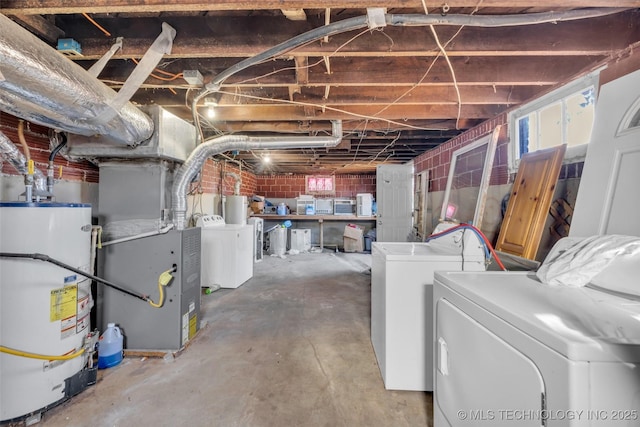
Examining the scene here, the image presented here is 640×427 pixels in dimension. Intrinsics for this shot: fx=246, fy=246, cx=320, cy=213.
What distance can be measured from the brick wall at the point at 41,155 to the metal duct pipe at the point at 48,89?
0.59 metres

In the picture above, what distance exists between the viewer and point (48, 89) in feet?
3.71

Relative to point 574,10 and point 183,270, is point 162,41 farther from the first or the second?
point 574,10

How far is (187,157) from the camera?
86.6 inches

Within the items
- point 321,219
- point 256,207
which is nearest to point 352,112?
point 321,219

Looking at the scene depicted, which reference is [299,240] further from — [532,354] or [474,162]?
[532,354]

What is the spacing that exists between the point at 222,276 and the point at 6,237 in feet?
7.79

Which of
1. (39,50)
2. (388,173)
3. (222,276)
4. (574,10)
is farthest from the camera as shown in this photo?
(388,173)

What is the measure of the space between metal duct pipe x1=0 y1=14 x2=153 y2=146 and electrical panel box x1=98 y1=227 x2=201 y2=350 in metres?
0.90

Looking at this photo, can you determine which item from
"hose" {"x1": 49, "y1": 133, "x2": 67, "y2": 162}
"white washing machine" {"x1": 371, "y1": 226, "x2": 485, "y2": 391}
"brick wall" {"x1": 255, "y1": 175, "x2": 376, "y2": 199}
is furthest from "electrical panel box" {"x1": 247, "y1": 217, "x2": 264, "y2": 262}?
"white washing machine" {"x1": 371, "y1": 226, "x2": 485, "y2": 391}

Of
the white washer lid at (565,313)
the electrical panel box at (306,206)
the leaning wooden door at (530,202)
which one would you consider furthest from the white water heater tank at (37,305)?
the electrical panel box at (306,206)

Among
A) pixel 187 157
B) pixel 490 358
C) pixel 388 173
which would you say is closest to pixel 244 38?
pixel 187 157

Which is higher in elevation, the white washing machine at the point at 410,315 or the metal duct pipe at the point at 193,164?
the metal duct pipe at the point at 193,164

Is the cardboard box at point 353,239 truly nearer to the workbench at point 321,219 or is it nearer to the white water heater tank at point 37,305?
the workbench at point 321,219

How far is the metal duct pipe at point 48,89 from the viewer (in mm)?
996
